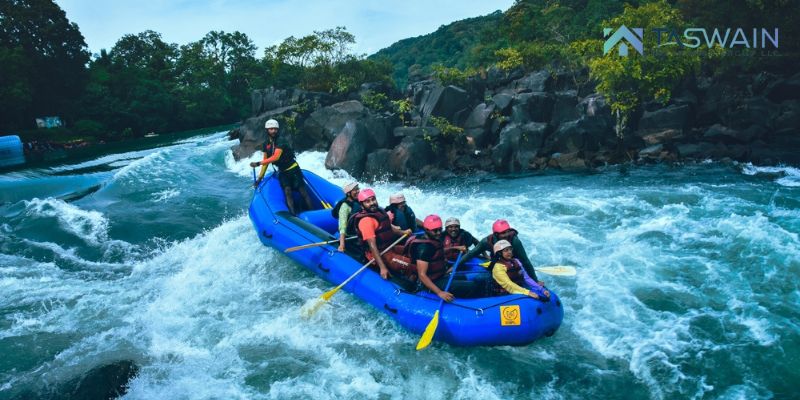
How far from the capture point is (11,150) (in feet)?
74.1

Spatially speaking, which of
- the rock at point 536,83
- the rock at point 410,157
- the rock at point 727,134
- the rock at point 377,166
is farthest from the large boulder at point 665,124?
the rock at point 377,166

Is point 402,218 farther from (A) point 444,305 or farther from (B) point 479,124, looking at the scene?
(B) point 479,124

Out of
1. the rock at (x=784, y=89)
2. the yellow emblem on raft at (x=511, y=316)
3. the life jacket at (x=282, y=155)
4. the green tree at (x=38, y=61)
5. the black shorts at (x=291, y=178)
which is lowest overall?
the yellow emblem on raft at (x=511, y=316)

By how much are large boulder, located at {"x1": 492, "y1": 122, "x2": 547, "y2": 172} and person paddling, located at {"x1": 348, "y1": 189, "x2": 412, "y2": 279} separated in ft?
27.9

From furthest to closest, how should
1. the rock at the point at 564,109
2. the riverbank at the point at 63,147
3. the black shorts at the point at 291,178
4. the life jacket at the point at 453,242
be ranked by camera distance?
1. the riverbank at the point at 63,147
2. the rock at the point at 564,109
3. the black shorts at the point at 291,178
4. the life jacket at the point at 453,242

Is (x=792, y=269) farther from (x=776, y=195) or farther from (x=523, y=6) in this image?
(x=523, y=6)

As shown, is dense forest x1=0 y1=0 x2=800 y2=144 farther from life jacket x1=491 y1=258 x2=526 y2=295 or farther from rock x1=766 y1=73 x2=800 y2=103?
life jacket x1=491 y1=258 x2=526 y2=295

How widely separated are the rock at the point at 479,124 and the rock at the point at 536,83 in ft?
10.5

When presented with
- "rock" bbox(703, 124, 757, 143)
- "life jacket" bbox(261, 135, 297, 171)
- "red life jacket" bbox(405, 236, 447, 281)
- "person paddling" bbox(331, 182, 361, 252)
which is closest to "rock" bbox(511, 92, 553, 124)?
"rock" bbox(703, 124, 757, 143)

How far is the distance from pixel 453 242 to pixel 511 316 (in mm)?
1260

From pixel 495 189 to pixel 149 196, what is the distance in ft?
28.6

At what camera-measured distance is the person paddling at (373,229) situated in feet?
17.8

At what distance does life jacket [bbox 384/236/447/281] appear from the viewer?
511 cm

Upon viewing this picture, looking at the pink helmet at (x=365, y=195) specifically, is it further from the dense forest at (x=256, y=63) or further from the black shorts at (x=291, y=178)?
the dense forest at (x=256, y=63)
